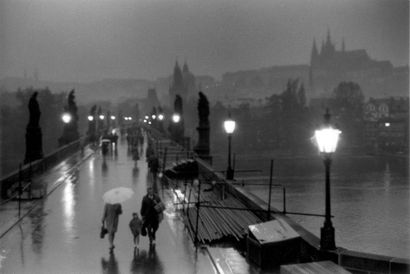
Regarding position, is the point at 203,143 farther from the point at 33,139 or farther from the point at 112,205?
the point at 112,205

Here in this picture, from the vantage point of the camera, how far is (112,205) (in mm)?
12141

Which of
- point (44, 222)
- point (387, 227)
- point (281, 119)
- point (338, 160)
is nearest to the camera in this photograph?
point (44, 222)

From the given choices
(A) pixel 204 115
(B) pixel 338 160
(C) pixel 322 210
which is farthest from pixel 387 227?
(B) pixel 338 160

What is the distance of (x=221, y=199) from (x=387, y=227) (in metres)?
34.2

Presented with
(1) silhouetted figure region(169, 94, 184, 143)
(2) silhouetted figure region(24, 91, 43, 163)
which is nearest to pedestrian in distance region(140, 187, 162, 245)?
(2) silhouetted figure region(24, 91, 43, 163)

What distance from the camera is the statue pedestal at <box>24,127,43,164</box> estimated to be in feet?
97.7

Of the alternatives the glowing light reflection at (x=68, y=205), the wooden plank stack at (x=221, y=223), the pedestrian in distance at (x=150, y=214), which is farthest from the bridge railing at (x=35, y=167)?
the pedestrian in distance at (x=150, y=214)

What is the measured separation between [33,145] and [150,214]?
20.1 m

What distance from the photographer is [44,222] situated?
599 inches

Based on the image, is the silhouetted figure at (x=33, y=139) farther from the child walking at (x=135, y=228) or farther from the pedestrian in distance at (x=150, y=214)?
the child walking at (x=135, y=228)

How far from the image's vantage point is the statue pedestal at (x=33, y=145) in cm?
2978

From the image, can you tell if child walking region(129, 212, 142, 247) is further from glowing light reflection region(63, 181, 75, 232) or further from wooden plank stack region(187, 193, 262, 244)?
glowing light reflection region(63, 181, 75, 232)

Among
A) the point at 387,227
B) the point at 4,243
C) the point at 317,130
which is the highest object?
the point at 317,130

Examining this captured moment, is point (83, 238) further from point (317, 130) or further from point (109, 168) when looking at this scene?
point (109, 168)
